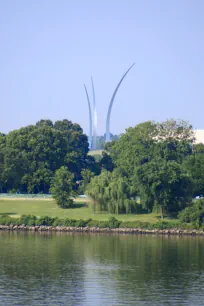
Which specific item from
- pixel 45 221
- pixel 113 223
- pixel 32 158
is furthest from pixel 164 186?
pixel 32 158

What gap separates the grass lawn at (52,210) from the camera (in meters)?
85.1

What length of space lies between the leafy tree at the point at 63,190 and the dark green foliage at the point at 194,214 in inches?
642

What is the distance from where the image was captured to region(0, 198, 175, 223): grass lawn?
8512 centimetres

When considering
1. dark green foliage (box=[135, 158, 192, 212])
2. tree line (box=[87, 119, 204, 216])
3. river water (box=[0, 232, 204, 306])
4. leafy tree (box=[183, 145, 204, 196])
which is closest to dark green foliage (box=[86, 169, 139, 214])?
tree line (box=[87, 119, 204, 216])

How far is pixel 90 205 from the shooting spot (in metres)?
88.4

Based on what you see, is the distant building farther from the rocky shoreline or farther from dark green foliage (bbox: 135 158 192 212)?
the rocky shoreline

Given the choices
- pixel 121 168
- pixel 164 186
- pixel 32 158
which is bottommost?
pixel 164 186

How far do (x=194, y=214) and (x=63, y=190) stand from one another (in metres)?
19.2

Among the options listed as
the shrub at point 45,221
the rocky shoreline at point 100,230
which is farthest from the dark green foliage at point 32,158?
the rocky shoreline at point 100,230

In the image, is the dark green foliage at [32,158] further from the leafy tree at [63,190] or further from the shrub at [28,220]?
the shrub at [28,220]

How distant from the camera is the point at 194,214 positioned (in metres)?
79.2

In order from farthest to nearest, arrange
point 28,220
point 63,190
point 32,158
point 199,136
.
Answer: point 199,136, point 32,158, point 63,190, point 28,220

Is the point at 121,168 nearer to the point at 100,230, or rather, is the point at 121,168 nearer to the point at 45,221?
the point at 45,221

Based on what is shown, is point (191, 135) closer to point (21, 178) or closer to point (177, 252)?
point (21, 178)
